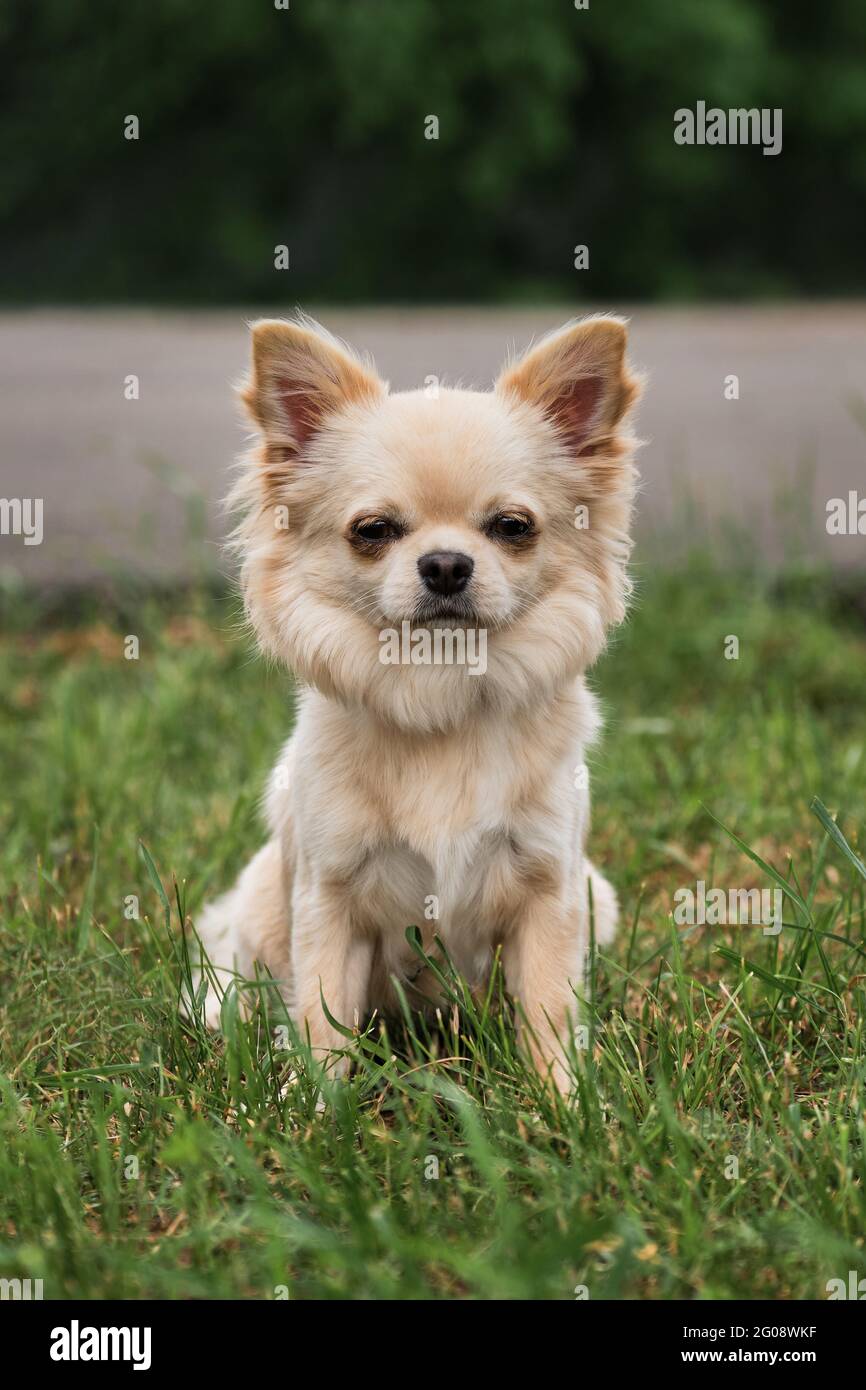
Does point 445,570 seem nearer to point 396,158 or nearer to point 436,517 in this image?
point 436,517

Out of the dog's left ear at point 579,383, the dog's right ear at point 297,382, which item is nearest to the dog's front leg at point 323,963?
the dog's right ear at point 297,382

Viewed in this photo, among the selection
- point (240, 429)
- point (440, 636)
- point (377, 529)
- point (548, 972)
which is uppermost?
point (240, 429)

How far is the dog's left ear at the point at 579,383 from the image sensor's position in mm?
2828

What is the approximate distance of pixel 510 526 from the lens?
2705 mm

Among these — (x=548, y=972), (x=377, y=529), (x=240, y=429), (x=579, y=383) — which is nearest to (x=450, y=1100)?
(x=548, y=972)

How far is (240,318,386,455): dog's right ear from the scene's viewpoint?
279 centimetres

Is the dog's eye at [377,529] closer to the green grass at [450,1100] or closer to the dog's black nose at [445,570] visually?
the dog's black nose at [445,570]

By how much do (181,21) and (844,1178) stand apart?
17297 mm

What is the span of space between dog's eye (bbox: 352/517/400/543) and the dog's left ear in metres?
0.38

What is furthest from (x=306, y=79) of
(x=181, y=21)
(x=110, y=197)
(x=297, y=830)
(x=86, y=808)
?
(x=297, y=830)

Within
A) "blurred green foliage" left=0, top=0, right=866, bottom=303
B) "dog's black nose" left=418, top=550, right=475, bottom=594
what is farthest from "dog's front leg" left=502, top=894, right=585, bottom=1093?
"blurred green foliage" left=0, top=0, right=866, bottom=303

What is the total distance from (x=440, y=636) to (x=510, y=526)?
230mm

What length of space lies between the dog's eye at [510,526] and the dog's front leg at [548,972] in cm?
66

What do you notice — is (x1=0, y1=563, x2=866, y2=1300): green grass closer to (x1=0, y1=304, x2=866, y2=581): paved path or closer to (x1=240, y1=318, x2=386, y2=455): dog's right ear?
(x1=240, y1=318, x2=386, y2=455): dog's right ear
